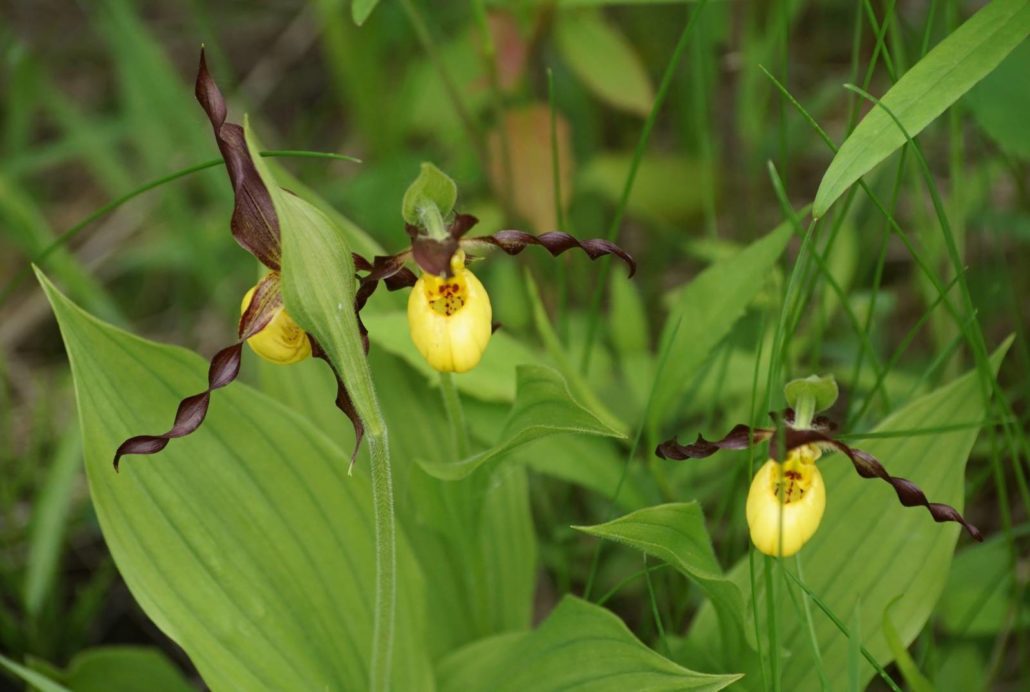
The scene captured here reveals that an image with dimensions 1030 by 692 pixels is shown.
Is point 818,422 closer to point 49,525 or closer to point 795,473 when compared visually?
point 795,473

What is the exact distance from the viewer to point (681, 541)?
980 mm

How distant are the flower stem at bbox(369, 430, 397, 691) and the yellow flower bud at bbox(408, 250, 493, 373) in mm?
98

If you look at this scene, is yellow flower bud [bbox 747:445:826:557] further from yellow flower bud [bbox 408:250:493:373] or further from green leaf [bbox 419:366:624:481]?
yellow flower bud [bbox 408:250:493:373]

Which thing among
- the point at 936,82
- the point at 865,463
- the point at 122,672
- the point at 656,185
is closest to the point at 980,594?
the point at 865,463

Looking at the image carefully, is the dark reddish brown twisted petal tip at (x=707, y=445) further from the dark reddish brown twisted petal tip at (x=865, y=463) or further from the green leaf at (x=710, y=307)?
the green leaf at (x=710, y=307)

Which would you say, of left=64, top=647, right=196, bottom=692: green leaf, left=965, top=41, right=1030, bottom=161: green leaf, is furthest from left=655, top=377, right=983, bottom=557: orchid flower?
left=64, top=647, right=196, bottom=692: green leaf

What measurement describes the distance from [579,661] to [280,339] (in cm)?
46

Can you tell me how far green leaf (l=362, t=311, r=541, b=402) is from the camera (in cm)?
122

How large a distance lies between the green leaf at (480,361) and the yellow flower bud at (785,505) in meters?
0.33

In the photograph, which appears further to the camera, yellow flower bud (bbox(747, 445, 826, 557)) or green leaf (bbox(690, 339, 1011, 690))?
green leaf (bbox(690, 339, 1011, 690))

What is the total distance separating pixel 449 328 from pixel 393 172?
1.13m

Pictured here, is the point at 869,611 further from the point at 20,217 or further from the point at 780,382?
the point at 20,217

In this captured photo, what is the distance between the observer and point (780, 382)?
1.30m

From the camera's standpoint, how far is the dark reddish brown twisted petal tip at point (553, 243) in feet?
3.27
